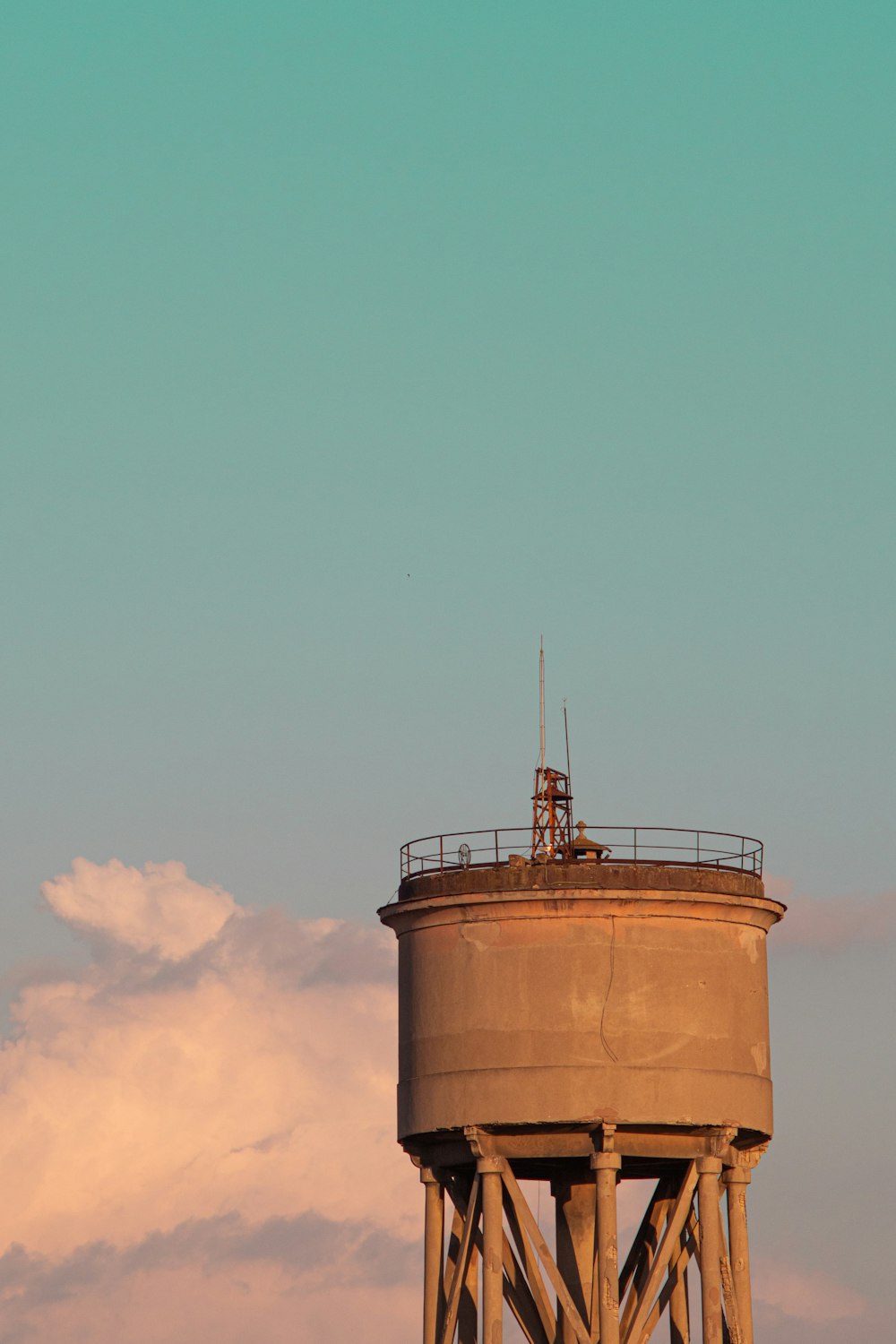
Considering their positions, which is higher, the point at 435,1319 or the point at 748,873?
the point at 748,873

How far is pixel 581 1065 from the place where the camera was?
44.3 m

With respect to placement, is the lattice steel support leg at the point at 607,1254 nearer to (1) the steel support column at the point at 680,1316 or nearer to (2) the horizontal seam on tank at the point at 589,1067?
(2) the horizontal seam on tank at the point at 589,1067

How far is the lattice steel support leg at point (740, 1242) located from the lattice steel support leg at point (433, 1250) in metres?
4.40

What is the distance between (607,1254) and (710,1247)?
6.14 ft

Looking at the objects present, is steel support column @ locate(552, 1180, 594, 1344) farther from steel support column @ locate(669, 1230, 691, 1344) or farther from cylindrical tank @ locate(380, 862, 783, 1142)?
cylindrical tank @ locate(380, 862, 783, 1142)

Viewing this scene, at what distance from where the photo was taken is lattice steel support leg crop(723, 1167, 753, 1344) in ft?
149

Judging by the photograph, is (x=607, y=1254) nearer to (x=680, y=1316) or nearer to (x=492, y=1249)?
(x=492, y=1249)

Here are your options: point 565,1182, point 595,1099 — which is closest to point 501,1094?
point 595,1099

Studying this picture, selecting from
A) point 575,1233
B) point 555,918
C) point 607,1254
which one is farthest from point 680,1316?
point 555,918

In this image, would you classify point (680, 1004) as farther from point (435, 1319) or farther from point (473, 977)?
point (435, 1319)

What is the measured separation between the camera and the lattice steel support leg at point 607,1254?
4362 centimetres

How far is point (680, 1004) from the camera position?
44844 mm

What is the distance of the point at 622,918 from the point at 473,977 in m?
2.39

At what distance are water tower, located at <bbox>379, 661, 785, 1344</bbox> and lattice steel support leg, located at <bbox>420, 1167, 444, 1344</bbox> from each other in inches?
1.2
